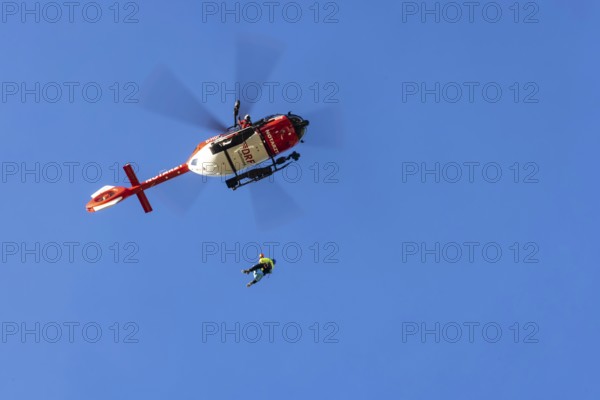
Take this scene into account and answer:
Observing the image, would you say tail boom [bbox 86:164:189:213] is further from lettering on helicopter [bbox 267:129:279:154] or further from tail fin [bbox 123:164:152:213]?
lettering on helicopter [bbox 267:129:279:154]

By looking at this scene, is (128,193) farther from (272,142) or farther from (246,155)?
(272,142)

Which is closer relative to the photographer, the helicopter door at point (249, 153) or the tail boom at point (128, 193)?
the helicopter door at point (249, 153)

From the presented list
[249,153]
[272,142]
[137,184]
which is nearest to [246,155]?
[249,153]

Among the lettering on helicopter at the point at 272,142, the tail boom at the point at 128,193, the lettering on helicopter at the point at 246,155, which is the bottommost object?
the tail boom at the point at 128,193

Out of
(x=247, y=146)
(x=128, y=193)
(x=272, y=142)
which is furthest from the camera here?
(x=128, y=193)

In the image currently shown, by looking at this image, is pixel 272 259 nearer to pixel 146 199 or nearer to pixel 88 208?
pixel 146 199

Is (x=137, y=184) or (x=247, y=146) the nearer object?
(x=247, y=146)

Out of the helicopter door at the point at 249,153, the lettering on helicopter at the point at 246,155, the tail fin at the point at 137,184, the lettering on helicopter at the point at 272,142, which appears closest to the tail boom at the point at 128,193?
the tail fin at the point at 137,184

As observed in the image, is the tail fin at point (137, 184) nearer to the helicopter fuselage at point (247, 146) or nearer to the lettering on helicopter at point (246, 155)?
Result: the helicopter fuselage at point (247, 146)

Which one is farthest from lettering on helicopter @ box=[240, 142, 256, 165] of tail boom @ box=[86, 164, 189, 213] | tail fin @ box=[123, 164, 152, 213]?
tail fin @ box=[123, 164, 152, 213]
